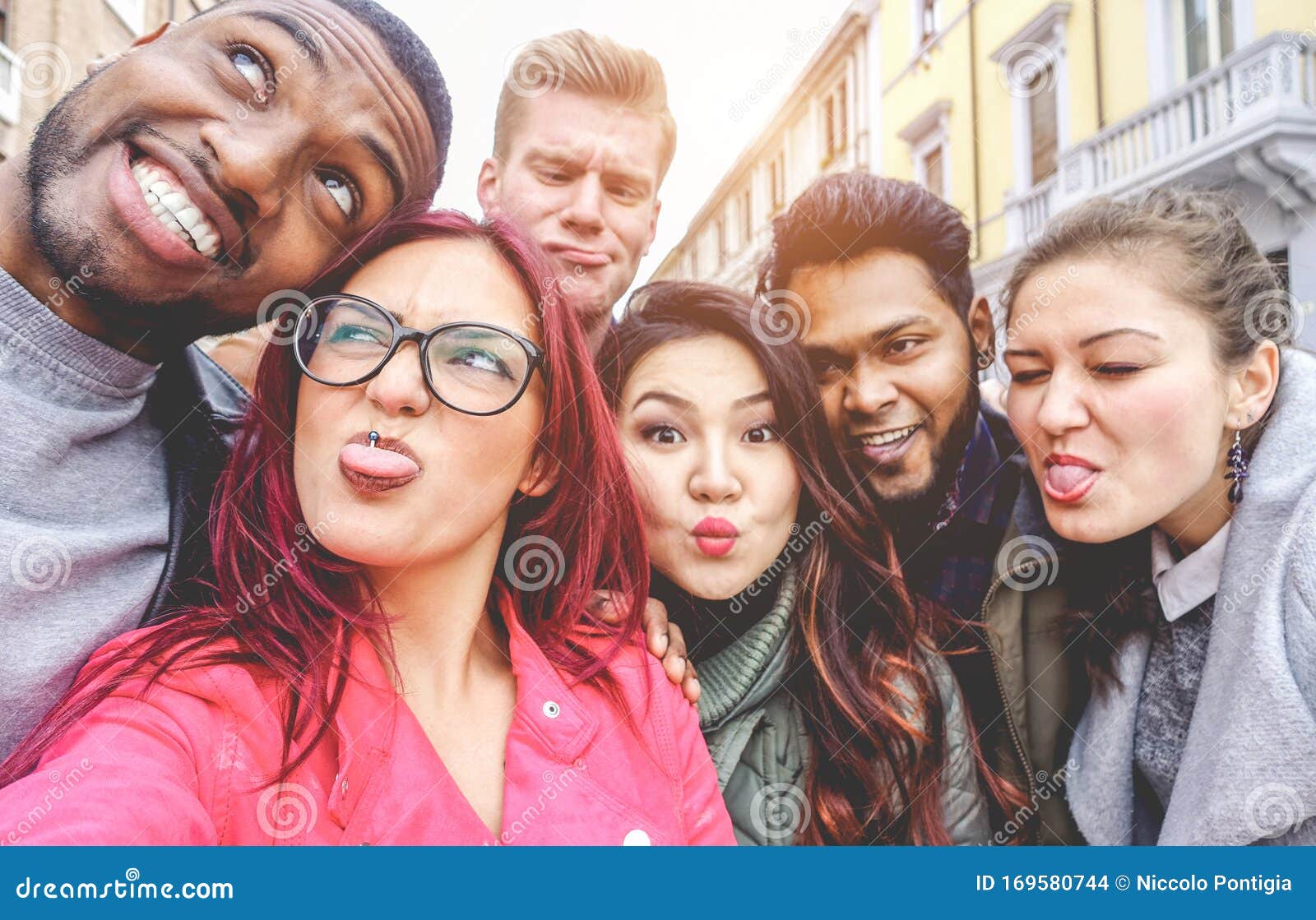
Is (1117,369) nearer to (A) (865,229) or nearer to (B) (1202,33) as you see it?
(A) (865,229)

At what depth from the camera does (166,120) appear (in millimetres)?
1791

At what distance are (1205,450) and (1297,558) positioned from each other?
0.31 m

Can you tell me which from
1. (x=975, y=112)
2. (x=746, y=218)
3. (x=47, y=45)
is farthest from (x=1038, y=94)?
(x=47, y=45)

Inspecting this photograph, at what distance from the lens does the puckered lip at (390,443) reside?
5.38 ft

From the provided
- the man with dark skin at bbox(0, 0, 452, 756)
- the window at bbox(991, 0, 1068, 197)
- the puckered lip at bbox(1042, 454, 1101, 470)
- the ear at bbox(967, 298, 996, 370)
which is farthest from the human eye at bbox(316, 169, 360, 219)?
the puckered lip at bbox(1042, 454, 1101, 470)

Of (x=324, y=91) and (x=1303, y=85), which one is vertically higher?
(x=1303, y=85)

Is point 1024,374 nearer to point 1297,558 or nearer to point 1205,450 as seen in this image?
point 1205,450

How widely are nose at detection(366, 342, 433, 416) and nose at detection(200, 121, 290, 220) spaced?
1.73ft

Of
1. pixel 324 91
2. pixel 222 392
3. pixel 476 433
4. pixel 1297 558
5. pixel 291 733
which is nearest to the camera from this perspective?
pixel 291 733

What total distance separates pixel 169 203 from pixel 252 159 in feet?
0.65

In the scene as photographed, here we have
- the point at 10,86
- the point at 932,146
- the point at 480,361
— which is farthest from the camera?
the point at 932,146

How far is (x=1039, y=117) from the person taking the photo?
2.22 metres

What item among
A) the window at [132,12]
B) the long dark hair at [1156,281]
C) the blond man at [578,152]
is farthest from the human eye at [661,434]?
the window at [132,12]
